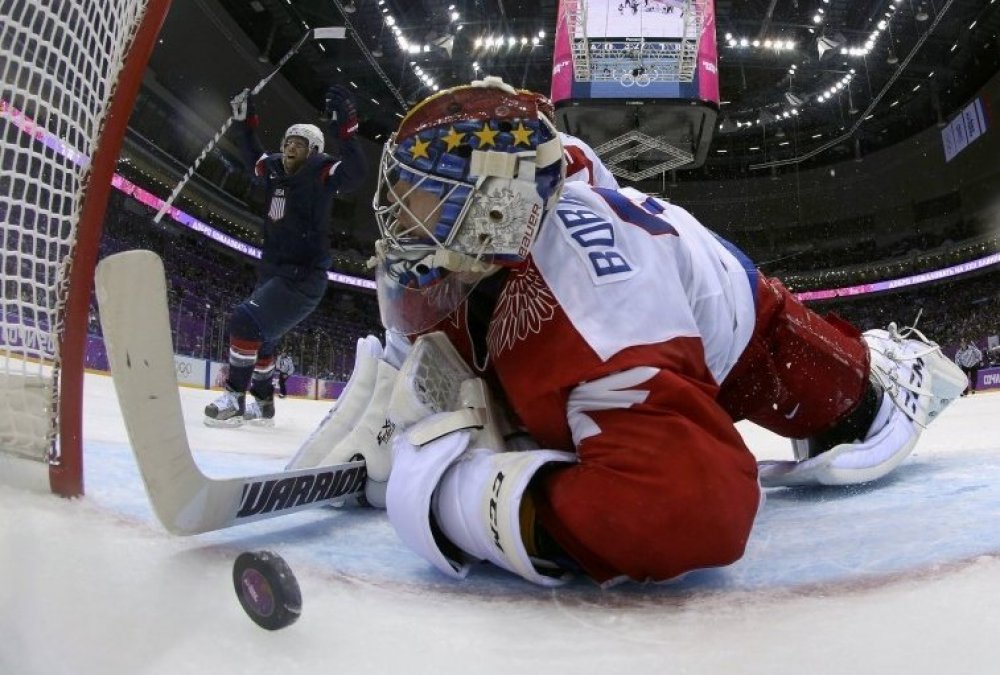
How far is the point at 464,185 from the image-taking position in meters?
0.76

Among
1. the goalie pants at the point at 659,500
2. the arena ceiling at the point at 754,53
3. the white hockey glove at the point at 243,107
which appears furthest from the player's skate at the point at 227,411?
the arena ceiling at the point at 754,53

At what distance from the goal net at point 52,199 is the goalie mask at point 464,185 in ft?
1.02

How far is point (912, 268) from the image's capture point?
47.4 ft

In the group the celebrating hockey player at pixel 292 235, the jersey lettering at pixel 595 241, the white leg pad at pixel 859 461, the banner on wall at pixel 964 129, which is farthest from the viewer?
the banner on wall at pixel 964 129

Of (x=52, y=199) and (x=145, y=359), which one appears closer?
(x=145, y=359)

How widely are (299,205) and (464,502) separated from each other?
2.15 m

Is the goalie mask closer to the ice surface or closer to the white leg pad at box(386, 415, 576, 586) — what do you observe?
the white leg pad at box(386, 415, 576, 586)

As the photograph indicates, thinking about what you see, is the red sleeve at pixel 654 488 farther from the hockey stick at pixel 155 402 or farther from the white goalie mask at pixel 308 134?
the white goalie mask at pixel 308 134

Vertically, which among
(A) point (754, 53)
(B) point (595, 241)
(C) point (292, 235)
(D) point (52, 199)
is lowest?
(B) point (595, 241)

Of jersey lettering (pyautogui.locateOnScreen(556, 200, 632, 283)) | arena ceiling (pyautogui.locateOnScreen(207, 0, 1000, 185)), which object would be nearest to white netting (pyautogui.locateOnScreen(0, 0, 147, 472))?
jersey lettering (pyautogui.locateOnScreen(556, 200, 632, 283))

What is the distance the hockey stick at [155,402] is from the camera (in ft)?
1.83

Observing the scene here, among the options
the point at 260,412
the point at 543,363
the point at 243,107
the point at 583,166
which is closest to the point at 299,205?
the point at 243,107

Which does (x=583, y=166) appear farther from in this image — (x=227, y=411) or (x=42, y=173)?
(x=227, y=411)

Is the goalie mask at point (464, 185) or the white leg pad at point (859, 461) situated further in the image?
the white leg pad at point (859, 461)
